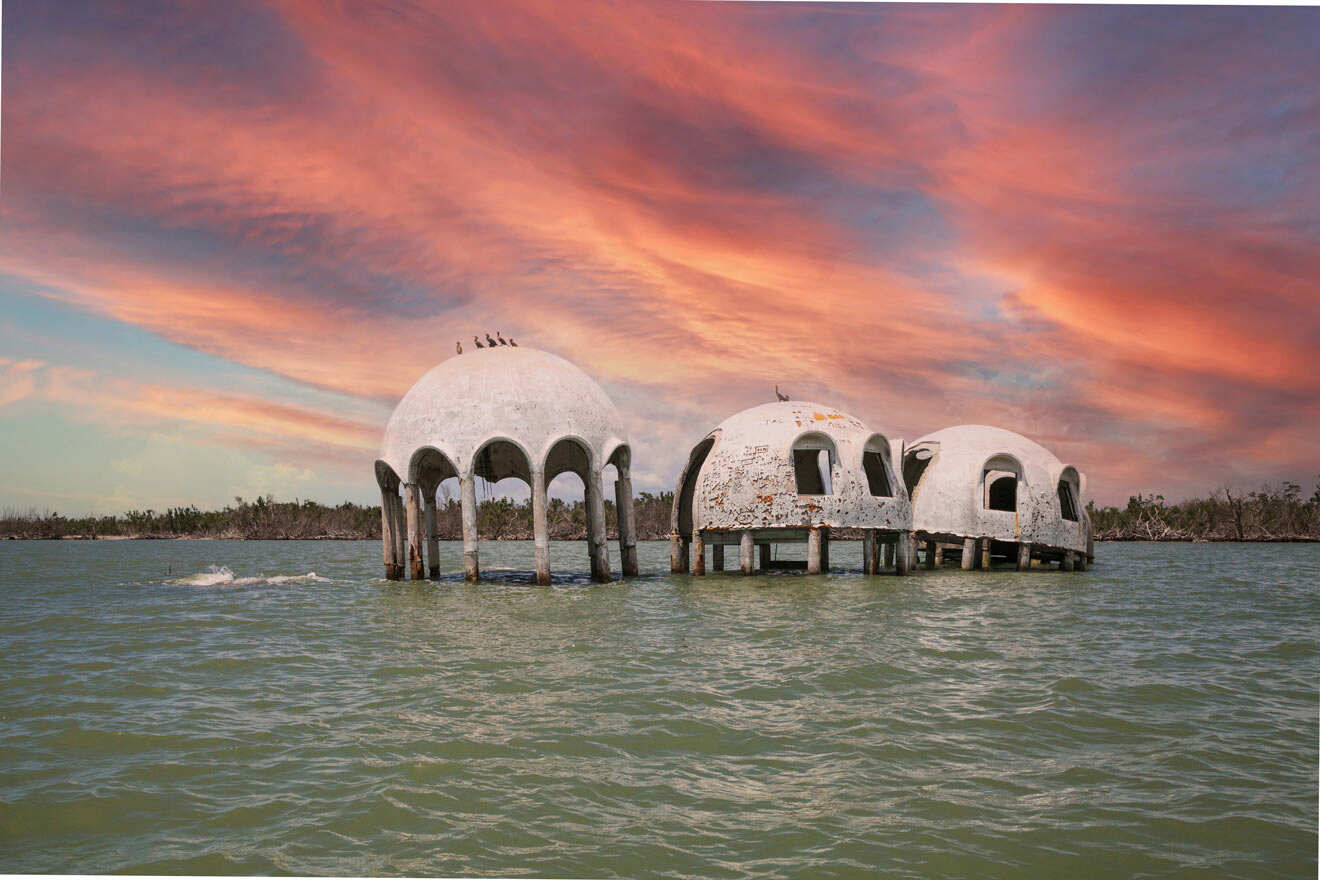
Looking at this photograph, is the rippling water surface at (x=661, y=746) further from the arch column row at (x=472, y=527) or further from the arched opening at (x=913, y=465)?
the arched opening at (x=913, y=465)

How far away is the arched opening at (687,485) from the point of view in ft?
92.4

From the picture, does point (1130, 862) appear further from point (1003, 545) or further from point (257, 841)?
point (1003, 545)

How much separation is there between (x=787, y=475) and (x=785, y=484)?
0.29 meters

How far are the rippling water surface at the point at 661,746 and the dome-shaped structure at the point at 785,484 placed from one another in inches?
303

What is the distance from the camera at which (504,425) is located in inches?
882

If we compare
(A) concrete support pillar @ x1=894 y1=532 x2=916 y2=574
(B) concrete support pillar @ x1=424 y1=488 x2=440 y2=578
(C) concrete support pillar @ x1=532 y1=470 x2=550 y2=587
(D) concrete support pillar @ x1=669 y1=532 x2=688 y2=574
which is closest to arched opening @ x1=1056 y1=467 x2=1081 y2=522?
(A) concrete support pillar @ x1=894 y1=532 x2=916 y2=574

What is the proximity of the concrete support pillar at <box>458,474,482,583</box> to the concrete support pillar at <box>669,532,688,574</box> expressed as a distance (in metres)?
7.31

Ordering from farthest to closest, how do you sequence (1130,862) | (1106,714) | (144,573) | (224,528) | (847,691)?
(224,528) → (144,573) → (847,691) → (1106,714) → (1130,862)

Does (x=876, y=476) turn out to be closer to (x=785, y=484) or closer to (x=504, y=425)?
(x=785, y=484)

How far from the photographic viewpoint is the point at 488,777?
286 inches

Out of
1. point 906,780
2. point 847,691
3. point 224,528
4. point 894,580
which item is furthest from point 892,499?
point 224,528

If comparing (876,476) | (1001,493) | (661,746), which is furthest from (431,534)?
(1001,493)

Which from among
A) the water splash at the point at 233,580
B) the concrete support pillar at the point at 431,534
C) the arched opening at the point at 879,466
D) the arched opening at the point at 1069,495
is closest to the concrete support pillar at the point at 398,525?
the concrete support pillar at the point at 431,534

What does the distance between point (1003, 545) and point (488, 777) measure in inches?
1229
